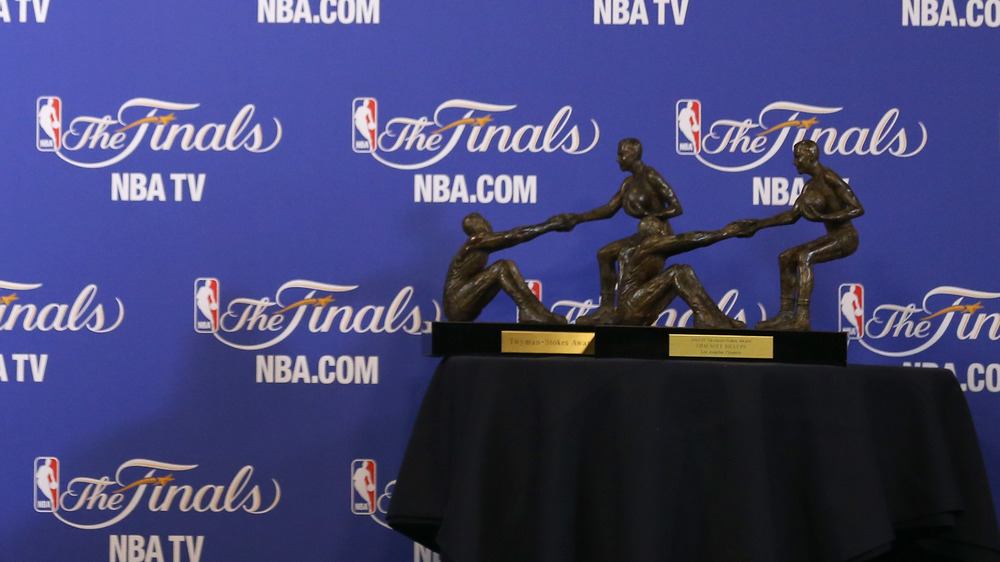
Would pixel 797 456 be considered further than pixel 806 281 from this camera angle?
No

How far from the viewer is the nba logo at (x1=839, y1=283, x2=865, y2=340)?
9.11 ft

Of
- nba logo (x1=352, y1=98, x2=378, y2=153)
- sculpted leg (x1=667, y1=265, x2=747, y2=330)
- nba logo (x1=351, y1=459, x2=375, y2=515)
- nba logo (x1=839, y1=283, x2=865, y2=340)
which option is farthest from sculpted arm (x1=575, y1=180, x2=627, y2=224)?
nba logo (x1=351, y1=459, x2=375, y2=515)

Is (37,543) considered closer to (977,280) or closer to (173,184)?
(173,184)

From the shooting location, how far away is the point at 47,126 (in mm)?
2742

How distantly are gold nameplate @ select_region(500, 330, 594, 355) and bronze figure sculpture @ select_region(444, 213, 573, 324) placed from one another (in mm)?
206

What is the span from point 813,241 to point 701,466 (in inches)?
28.2

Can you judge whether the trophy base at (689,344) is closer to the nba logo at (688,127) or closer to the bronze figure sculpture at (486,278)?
the bronze figure sculpture at (486,278)

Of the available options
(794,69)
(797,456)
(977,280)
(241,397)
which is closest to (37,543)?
(241,397)

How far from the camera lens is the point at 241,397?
2732 millimetres

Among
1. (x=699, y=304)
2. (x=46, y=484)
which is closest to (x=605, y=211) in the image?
(x=699, y=304)

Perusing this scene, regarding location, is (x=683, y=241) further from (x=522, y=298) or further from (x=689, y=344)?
(x=522, y=298)

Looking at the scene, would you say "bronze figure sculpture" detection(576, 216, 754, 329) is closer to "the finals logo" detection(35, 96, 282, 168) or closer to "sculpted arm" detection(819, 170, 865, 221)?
"sculpted arm" detection(819, 170, 865, 221)

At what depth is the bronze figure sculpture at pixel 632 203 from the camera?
221cm

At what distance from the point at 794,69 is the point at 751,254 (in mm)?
581
